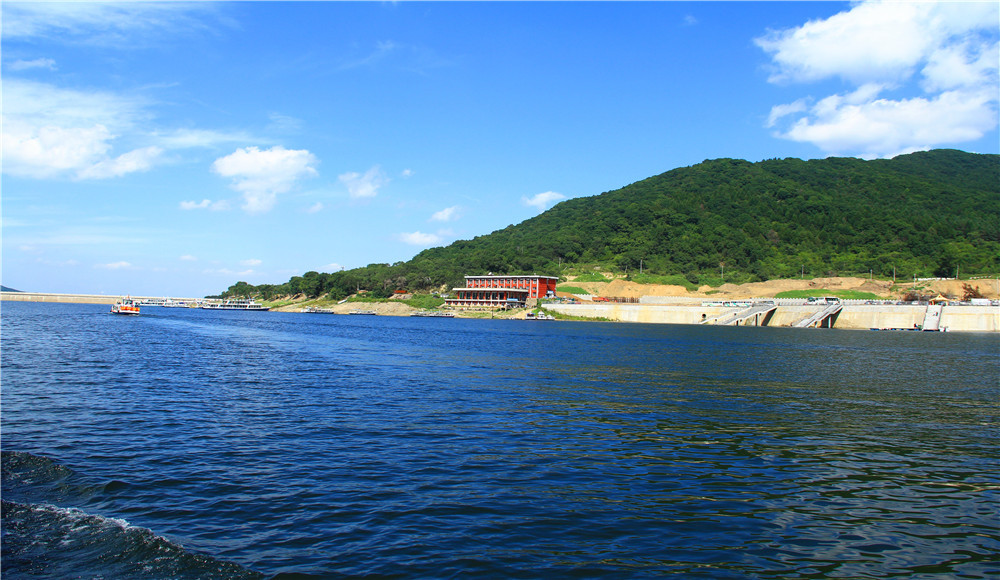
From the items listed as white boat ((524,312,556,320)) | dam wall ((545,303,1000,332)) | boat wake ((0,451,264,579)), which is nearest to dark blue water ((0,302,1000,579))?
boat wake ((0,451,264,579))

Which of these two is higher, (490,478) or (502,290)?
(502,290)

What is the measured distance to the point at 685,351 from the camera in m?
56.4

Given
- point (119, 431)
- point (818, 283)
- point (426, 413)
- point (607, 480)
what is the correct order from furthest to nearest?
point (818, 283) → point (426, 413) → point (119, 431) → point (607, 480)

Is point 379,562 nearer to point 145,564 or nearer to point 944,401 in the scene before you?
point 145,564

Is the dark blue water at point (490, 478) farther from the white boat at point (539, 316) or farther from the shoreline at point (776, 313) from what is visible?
the white boat at point (539, 316)

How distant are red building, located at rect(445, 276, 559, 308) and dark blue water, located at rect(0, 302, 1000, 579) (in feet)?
434

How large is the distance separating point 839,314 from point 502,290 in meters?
84.8

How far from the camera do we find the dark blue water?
34.2ft

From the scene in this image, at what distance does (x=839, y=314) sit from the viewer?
386 ft

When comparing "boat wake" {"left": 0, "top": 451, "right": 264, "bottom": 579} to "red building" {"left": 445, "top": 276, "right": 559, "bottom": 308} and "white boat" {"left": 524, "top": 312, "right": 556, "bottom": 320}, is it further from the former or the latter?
"red building" {"left": 445, "top": 276, "right": 559, "bottom": 308}

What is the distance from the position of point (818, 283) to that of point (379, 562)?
166352mm

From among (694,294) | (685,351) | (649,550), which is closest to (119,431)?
(649,550)

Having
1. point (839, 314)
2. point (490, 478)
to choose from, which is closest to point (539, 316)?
point (839, 314)

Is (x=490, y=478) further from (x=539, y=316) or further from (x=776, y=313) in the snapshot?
(x=539, y=316)
